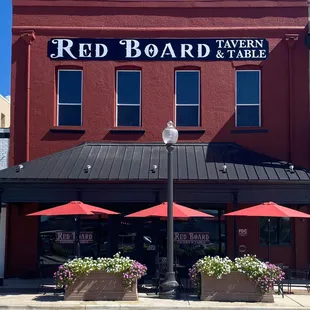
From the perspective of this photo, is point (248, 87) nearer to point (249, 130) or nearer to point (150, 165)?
point (249, 130)

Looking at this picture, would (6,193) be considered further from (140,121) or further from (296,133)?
(296,133)

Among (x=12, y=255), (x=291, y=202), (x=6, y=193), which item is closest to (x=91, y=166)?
(x=6, y=193)

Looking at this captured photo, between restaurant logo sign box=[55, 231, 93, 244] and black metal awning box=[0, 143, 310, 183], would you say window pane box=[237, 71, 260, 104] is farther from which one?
restaurant logo sign box=[55, 231, 93, 244]

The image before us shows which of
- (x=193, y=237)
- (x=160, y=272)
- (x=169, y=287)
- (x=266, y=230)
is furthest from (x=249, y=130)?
(x=169, y=287)

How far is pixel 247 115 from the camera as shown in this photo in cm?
1889

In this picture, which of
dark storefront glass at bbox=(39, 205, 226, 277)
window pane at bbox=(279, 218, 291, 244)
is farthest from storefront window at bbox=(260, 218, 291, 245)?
dark storefront glass at bbox=(39, 205, 226, 277)

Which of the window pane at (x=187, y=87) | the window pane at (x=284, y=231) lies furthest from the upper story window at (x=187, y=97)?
the window pane at (x=284, y=231)

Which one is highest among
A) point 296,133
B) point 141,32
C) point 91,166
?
point 141,32

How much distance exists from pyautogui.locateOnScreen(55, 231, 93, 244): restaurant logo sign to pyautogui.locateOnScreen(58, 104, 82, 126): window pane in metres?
3.64

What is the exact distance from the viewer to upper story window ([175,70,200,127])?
18938 mm

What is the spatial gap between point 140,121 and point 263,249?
577 cm

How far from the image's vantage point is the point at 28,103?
18.7 meters

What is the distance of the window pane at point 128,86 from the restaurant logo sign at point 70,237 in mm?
4515

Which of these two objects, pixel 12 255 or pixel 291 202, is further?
pixel 12 255
